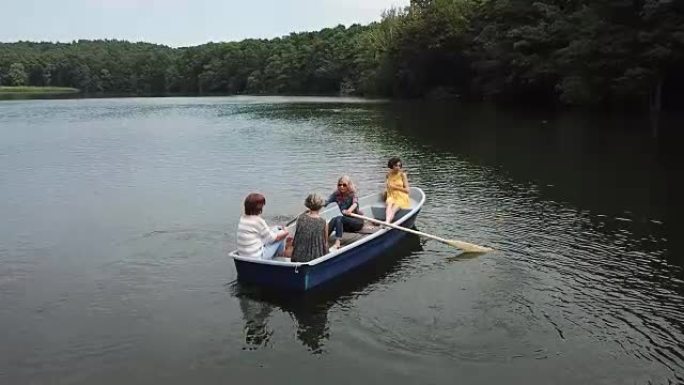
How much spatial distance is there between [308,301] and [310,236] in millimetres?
925

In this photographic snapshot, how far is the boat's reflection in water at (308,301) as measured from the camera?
818 centimetres

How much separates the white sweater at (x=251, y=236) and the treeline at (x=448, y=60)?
30153mm

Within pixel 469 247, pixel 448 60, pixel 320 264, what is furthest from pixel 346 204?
pixel 448 60

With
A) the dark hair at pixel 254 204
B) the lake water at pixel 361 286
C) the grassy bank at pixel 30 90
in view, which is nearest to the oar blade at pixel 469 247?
the lake water at pixel 361 286

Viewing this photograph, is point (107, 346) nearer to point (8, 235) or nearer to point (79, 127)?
point (8, 235)

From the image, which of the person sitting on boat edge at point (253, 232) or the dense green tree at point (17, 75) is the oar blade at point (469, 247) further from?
the dense green tree at point (17, 75)

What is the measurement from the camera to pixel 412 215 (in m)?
12.3

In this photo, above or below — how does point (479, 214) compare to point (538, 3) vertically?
below

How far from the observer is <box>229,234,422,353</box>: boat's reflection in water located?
26.8 ft

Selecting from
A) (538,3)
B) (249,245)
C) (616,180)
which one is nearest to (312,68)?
(538,3)

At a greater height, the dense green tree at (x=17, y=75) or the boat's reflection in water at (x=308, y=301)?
the dense green tree at (x=17, y=75)

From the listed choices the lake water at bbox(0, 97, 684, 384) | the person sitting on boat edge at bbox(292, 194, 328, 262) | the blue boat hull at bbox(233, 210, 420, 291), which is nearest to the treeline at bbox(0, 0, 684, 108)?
the lake water at bbox(0, 97, 684, 384)

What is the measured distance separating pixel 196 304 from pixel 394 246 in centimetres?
400

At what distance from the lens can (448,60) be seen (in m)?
71.1
